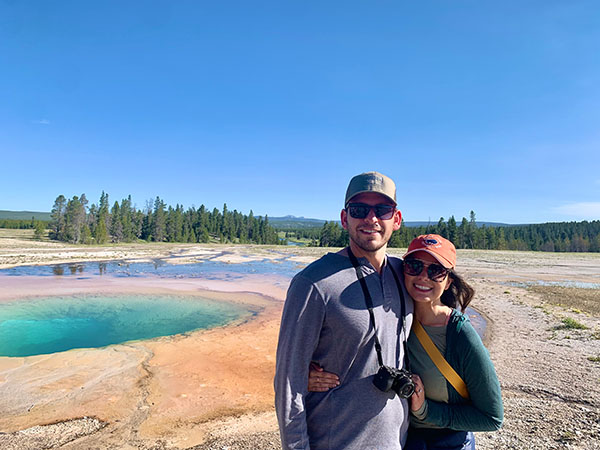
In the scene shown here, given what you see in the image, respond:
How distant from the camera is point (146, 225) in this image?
284ft

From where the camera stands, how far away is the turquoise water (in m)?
10.9

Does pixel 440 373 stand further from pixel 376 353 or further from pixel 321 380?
pixel 321 380

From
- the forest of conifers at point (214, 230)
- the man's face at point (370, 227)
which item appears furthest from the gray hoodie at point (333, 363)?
the forest of conifers at point (214, 230)

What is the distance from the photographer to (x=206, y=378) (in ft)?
26.5

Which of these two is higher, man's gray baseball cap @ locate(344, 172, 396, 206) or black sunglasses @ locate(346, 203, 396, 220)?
man's gray baseball cap @ locate(344, 172, 396, 206)

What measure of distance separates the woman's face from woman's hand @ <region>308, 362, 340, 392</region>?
0.80 m

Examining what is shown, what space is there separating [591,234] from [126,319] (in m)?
126

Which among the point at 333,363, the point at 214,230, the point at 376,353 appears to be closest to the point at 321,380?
the point at 333,363

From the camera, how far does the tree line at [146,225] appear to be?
67.8 meters

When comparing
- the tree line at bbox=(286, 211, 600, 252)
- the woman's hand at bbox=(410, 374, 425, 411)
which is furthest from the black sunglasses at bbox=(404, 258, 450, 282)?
the tree line at bbox=(286, 211, 600, 252)

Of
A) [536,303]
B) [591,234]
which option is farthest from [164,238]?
[591,234]

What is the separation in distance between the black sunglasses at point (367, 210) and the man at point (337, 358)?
351mm

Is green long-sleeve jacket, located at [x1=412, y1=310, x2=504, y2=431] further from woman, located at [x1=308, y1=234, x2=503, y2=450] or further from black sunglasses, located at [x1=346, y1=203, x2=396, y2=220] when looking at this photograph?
black sunglasses, located at [x1=346, y1=203, x2=396, y2=220]

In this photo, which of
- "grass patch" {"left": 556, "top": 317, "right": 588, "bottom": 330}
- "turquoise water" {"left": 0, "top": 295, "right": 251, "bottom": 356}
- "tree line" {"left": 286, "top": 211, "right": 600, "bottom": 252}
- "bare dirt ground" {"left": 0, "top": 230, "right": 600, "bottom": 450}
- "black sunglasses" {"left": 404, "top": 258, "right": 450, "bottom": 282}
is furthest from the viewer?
"tree line" {"left": 286, "top": 211, "right": 600, "bottom": 252}
